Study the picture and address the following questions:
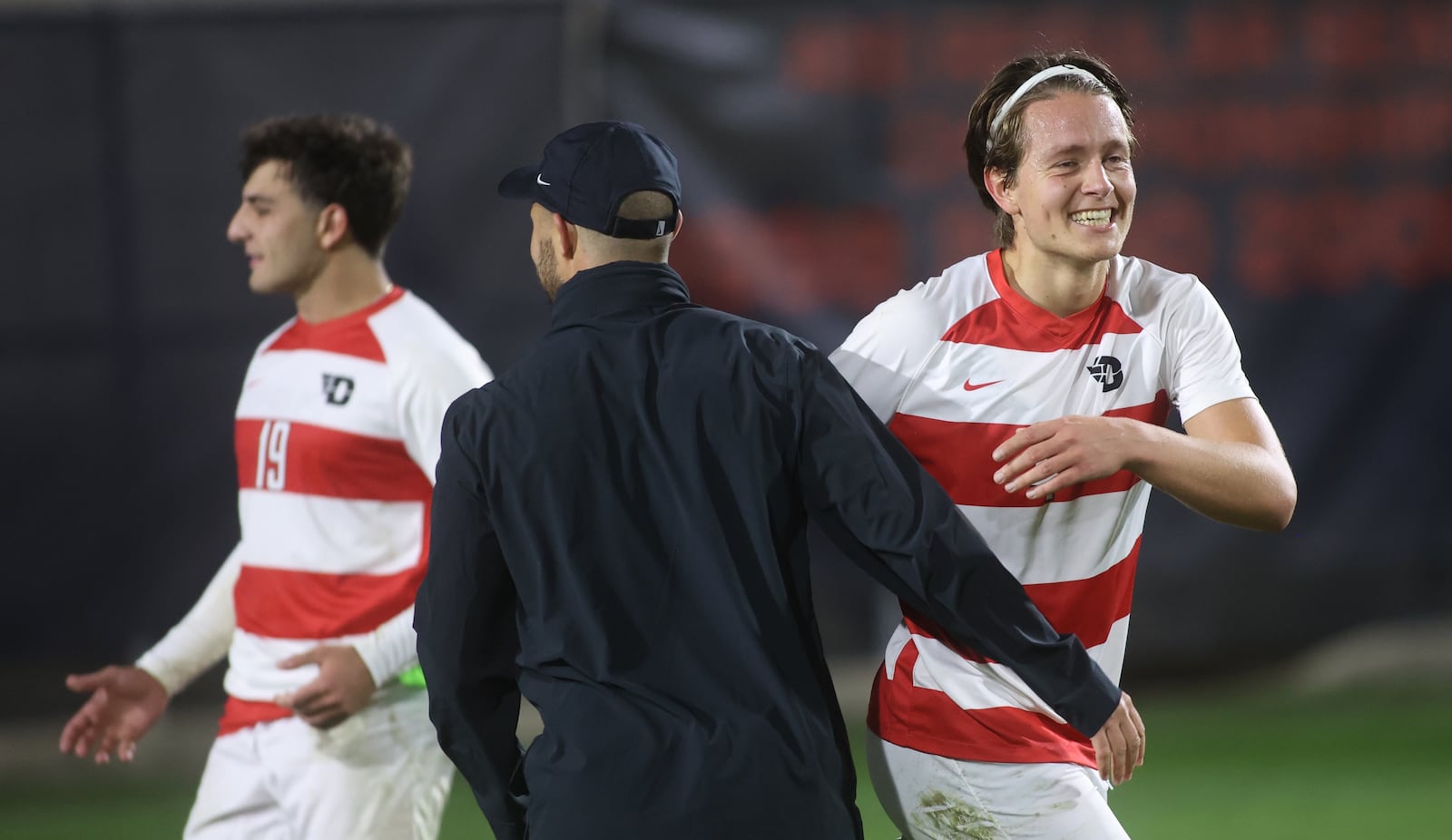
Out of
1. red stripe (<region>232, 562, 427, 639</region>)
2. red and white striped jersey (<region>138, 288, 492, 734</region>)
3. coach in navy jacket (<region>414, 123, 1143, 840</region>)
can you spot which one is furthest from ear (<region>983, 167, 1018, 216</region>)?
red stripe (<region>232, 562, 427, 639</region>)

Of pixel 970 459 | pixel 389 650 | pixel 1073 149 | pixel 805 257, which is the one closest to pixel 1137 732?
pixel 970 459

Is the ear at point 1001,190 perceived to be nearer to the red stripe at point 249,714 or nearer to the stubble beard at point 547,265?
the stubble beard at point 547,265

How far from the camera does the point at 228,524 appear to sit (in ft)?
19.6

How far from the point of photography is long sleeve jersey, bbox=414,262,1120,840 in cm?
223

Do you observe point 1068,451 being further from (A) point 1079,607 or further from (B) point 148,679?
(B) point 148,679

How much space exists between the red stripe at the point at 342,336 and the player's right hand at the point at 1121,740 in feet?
5.83

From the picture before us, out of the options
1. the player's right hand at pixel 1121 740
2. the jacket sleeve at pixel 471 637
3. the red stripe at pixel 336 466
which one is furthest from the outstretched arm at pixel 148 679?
the player's right hand at pixel 1121 740

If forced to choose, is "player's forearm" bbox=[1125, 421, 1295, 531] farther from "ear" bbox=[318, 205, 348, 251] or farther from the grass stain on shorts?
"ear" bbox=[318, 205, 348, 251]

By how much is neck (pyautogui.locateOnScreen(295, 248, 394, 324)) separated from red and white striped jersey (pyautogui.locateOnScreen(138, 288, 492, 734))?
0.18 m

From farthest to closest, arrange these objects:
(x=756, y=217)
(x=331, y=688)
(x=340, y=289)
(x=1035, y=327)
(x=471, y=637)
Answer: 1. (x=756, y=217)
2. (x=340, y=289)
3. (x=331, y=688)
4. (x=1035, y=327)
5. (x=471, y=637)

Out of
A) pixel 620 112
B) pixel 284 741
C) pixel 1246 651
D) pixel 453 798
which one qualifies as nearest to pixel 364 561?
pixel 284 741

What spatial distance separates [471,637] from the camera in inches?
93.1

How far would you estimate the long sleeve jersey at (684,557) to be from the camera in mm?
2234

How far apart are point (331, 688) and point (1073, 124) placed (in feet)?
5.81
